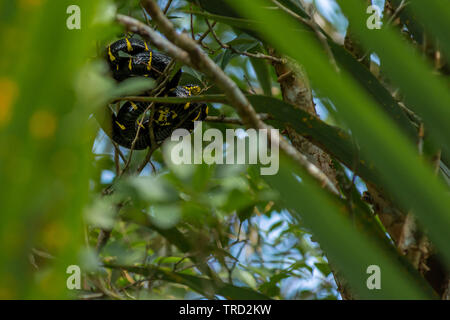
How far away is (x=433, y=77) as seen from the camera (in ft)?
1.13

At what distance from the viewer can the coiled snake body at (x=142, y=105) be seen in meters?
1.19

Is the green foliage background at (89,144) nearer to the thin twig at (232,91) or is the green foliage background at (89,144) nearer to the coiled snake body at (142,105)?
the thin twig at (232,91)

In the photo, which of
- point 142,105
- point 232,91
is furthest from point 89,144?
point 142,105

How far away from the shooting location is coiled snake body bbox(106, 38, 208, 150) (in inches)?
46.9

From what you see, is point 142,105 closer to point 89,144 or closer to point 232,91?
point 232,91

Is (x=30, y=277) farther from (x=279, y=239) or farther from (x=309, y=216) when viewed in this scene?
(x=279, y=239)

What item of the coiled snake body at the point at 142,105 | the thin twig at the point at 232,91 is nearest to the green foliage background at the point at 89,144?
the thin twig at the point at 232,91

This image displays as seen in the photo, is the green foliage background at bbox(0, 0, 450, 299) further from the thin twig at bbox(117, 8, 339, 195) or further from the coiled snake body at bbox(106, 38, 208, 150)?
the coiled snake body at bbox(106, 38, 208, 150)

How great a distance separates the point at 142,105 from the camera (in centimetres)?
122

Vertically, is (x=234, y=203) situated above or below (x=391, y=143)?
below

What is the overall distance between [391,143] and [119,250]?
70 centimetres
